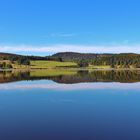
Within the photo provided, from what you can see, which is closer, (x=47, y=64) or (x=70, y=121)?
(x=70, y=121)

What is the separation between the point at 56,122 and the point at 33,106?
5137 mm

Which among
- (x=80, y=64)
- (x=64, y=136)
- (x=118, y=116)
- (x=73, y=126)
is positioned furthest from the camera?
(x=80, y=64)

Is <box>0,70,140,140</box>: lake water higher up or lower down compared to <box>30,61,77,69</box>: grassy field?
lower down

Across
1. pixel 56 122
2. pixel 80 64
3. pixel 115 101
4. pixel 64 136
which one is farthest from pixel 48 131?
pixel 80 64

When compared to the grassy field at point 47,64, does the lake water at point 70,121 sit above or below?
below

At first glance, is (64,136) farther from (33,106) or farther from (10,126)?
(33,106)

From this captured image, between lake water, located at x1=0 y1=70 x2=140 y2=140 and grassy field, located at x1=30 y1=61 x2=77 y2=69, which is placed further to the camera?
grassy field, located at x1=30 y1=61 x2=77 y2=69

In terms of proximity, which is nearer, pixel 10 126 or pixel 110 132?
pixel 110 132

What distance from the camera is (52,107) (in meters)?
17.9

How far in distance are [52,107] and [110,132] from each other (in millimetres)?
6776

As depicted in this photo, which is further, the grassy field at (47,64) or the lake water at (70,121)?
the grassy field at (47,64)

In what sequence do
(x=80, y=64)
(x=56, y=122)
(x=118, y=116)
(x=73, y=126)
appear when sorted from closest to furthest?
(x=73, y=126) → (x=56, y=122) → (x=118, y=116) → (x=80, y=64)

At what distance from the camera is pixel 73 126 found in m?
12.5

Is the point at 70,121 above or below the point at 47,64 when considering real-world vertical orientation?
below
